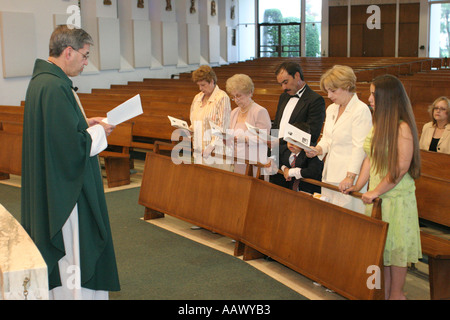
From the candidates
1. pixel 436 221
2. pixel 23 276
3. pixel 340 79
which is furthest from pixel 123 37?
pixel 23 276

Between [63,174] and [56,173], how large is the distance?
36 millimetres

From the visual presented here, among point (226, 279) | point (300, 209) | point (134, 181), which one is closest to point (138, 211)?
point (134, 181)

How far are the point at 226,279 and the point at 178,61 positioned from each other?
1257 centimetres

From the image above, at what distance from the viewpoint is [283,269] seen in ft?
13.5

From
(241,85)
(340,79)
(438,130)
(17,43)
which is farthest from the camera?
(17,43)

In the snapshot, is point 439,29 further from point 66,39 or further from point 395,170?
point 66,39

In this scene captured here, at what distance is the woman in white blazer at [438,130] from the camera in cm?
529

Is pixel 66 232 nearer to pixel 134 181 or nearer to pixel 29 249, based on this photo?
pixel 29 249

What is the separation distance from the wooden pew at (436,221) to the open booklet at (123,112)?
1976 mm

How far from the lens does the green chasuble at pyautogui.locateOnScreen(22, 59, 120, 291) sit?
9.29ft

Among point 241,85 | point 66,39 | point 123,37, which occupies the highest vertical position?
point 123,37

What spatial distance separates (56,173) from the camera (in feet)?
9.36

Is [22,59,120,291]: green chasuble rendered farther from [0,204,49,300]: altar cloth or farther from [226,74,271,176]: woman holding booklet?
[226,74,271,176]: woman holding booklet

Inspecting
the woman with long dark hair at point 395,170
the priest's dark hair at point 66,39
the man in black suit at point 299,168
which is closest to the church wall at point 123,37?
the man in black suit at point 299,168
